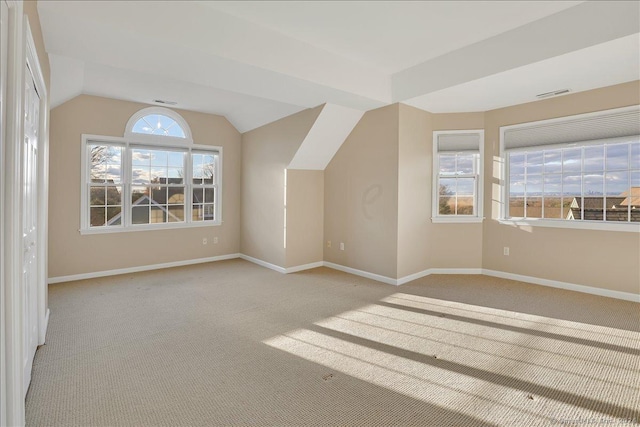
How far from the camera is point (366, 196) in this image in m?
4.84

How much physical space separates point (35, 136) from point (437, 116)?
4733 millimetres

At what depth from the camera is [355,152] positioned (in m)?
4.99

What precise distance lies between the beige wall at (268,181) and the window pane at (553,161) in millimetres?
3188

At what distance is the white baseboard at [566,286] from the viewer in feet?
12.5

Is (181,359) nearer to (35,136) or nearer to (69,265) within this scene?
(35,136)

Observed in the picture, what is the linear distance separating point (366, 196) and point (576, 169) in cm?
271

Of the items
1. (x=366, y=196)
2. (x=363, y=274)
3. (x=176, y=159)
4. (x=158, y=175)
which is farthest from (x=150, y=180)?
(x=363, y=274)

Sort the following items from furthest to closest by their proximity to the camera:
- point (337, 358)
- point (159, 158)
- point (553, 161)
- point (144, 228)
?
point (159, 158) < point (144, 228) < point (553, 161) < point (337, 358)

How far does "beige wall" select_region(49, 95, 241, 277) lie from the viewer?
14.9 ft

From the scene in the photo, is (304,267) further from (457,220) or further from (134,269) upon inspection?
(134,269)

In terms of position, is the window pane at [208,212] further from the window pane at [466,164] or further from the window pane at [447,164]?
the window pane at [466,164]

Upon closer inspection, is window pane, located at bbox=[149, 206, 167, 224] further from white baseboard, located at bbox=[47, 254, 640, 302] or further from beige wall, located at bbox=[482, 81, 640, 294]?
beige wall, located at bbox=[482, 81, 640, 294]

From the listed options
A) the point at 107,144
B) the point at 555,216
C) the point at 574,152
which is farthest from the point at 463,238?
the point at 107,144

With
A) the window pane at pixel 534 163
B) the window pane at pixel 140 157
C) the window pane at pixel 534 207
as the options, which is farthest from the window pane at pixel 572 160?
the window pane at pixel 140 157
